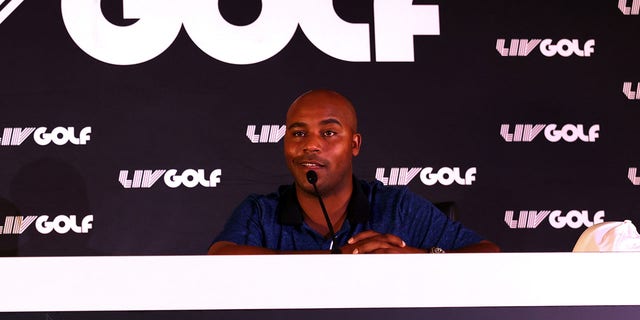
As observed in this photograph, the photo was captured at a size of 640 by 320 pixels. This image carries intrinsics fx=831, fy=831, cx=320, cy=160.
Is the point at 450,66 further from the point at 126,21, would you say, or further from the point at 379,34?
the point at 126,21

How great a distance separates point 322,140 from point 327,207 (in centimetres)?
18

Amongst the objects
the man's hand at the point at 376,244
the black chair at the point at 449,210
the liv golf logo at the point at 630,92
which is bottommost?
the man's hand at the point at 376,244

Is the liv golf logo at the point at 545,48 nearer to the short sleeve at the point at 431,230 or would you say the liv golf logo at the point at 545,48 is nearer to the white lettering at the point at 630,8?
the white lettering at the point at 630,8

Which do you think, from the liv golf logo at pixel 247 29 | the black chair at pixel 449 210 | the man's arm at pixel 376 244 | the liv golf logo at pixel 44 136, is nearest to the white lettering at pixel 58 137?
the liv golf logo at pixel 44 136

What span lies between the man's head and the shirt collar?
0.04m

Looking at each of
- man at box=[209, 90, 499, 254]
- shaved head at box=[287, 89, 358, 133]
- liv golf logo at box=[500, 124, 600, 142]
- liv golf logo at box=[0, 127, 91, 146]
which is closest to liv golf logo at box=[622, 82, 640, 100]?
liv golf logo at box=[500, 124, 600, 142]

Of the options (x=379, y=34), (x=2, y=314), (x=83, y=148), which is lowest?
(x=2, y=314)

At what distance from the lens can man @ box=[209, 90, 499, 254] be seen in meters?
2.14

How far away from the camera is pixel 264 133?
11.0ft

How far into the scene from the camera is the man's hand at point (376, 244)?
1.67 metres

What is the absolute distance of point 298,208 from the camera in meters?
2.17

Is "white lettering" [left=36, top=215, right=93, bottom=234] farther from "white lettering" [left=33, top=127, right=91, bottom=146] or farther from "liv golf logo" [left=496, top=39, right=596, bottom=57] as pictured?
"liv golf logo" [left=496, top=39, right=596, bottom=57]

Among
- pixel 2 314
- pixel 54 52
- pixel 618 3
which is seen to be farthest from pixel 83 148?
pixel 2 314

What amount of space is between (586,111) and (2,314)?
3084 mm
